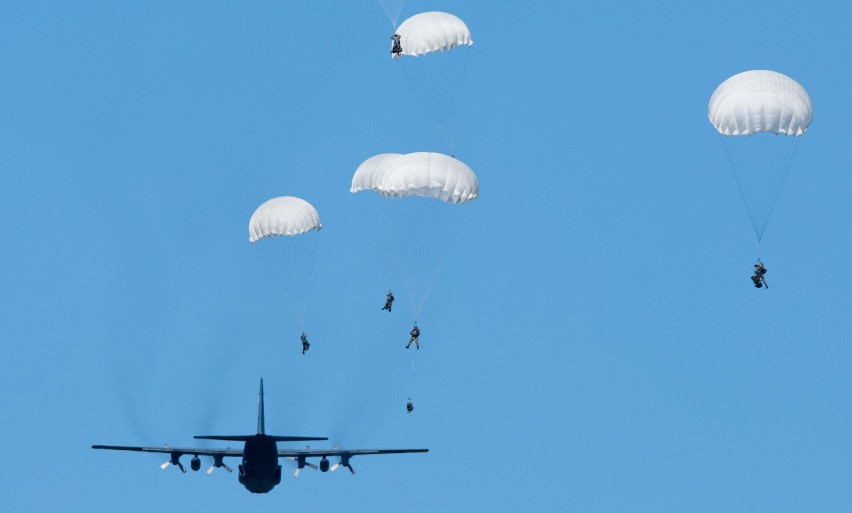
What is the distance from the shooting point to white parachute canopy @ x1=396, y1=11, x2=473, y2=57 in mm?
86875

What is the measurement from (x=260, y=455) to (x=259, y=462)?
39cm

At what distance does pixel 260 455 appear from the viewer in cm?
9375

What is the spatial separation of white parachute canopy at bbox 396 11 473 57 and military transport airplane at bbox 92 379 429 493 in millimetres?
19813

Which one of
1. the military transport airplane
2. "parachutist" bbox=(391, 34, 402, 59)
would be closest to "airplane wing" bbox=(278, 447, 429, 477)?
the military transport airplane

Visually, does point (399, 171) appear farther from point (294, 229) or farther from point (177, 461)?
point (177, 461)

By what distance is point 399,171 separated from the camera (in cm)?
8312

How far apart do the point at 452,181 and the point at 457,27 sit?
28.9 ft

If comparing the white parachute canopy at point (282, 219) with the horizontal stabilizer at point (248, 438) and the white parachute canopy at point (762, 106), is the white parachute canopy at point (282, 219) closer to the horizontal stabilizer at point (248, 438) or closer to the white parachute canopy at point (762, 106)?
the horizontal stabilizer at point (248, 438)

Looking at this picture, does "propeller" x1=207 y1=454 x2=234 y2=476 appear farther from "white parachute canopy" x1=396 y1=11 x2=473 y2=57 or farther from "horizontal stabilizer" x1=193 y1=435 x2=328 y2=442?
"white parachute canopy" x1=396 y1=11 x2=473 y2=57

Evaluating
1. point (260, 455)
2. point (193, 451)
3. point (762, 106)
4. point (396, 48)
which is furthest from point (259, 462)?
point (762, 106)

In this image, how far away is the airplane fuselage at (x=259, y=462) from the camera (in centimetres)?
9369

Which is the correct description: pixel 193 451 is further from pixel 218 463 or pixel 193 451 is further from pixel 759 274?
pixel 759 274

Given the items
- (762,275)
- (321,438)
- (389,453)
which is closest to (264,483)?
(321,438)

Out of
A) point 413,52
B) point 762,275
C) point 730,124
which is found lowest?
point 762,275
